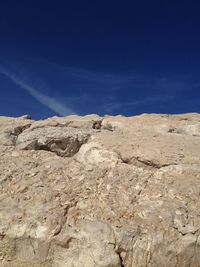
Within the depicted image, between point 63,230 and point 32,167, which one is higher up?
point 32,167

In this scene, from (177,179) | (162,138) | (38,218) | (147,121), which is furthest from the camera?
(147,121)

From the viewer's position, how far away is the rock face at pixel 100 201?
7.34m

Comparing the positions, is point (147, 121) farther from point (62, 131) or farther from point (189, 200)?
point (189, 200)

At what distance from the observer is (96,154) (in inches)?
396

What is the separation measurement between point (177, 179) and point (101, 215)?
2217 millimetres

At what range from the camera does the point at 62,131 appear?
38.9 ft

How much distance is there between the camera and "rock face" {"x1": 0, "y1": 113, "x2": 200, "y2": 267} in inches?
289

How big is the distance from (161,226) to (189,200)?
1118mm

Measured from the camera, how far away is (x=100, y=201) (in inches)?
329

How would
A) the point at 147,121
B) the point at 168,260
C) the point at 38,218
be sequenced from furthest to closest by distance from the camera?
the point at 147,121, the point at 38,218, the point at 168,260

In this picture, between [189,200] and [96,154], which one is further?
[96,154]

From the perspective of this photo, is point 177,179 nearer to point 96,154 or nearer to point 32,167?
point 96,154

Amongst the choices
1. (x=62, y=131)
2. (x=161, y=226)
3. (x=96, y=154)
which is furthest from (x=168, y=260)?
(x=62, y=131)

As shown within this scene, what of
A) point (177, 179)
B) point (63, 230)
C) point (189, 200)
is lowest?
point (63, 230)
